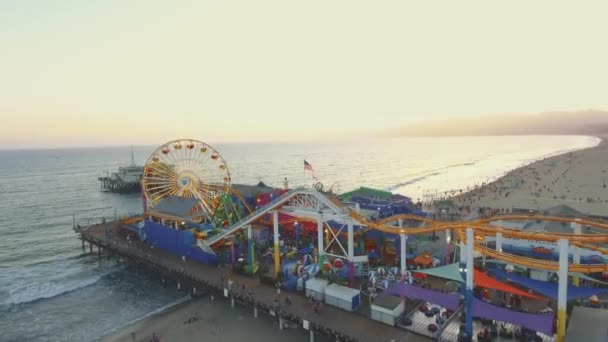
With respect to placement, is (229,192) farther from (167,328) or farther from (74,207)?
(74,207)

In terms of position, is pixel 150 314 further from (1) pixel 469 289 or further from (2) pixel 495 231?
(2) pixel 495 231

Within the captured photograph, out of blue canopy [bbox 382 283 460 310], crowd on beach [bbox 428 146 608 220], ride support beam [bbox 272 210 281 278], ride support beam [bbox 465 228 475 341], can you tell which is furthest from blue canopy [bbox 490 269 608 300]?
crowd on beach [bbox 428 146 608 220]

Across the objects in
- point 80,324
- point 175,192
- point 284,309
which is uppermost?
point 175,192

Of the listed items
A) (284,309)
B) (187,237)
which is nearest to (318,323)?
(284,309)

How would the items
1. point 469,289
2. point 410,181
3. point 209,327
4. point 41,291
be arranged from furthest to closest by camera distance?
point 410,181 < point 41,291 < point 209,327 < point 469,289

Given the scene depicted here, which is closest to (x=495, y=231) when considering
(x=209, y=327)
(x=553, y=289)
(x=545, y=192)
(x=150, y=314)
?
(x=553, y=289)

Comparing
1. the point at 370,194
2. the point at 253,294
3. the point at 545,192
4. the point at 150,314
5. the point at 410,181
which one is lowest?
the point at 150,314

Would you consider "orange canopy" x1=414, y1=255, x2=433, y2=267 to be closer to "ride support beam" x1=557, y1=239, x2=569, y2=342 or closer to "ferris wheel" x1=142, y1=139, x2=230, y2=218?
"ride support beam" x1=557, y1=239, x2=569, y2=342
